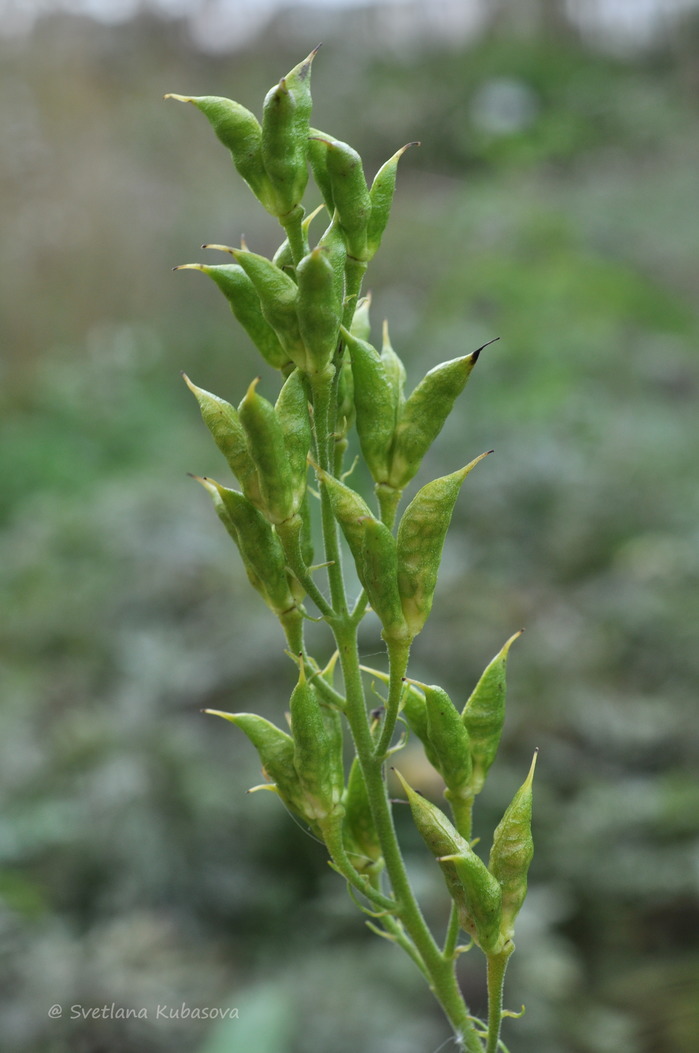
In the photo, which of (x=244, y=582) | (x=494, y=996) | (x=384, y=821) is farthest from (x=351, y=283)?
(x=244, y=582)

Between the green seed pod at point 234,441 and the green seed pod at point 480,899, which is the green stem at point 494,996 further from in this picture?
the green seed pod at point 234,441

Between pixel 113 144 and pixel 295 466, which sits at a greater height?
pixel 295 466

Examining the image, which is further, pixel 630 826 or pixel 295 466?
pixel 630 826

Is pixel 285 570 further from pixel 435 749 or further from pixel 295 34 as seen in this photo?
pixel 295 34

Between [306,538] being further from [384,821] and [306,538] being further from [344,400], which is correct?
[384,821]

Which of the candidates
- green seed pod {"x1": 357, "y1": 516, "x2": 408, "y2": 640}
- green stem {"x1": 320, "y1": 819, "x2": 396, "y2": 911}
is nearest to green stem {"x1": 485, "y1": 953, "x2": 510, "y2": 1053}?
green stem {"x1": 320, "y1": 819, "x2": 396, "y2": 911}

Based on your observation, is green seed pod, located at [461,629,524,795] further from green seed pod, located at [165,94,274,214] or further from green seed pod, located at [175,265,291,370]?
green seed pod, located at [165,94,274,214]

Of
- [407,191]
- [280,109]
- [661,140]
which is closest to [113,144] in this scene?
[407,191]
